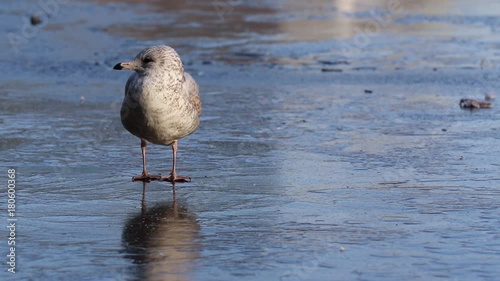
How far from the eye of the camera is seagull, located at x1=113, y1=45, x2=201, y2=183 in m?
7.93

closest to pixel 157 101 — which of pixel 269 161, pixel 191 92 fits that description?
pixel 191 92

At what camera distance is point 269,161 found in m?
8.78

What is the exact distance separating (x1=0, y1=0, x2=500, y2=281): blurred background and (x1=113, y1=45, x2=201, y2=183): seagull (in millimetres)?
375

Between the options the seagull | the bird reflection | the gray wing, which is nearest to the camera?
the bird reflection

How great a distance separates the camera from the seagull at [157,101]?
312 inches

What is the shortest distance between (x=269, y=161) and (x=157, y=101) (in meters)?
1.26

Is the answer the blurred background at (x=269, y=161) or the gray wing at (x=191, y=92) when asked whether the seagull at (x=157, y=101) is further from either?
the blurred background at (x=269, y=161)

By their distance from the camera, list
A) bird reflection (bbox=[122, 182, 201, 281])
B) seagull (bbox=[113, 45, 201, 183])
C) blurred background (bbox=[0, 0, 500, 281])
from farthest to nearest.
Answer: seagull (bbox=[113, 45, 201, 183]) → blurred background (bbox=[0, 0, 500, 281]) → bird reflection (bbox=[122, 182, 201, 281])

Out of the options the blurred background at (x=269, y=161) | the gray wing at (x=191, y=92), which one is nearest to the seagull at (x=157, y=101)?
the gray wing at (x=191, y=92)

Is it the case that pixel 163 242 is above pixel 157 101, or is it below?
below

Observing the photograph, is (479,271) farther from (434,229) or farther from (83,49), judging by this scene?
(83,49)

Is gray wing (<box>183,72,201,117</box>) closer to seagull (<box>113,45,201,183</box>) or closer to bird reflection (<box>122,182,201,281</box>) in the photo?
seagull (<box>113,45,201,183</box>)

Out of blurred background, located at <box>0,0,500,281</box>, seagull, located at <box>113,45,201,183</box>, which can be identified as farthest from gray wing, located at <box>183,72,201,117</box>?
blurred background, located at <box>0,0,500,281</box>

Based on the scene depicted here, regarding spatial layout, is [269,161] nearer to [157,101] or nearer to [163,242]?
[157,101]
